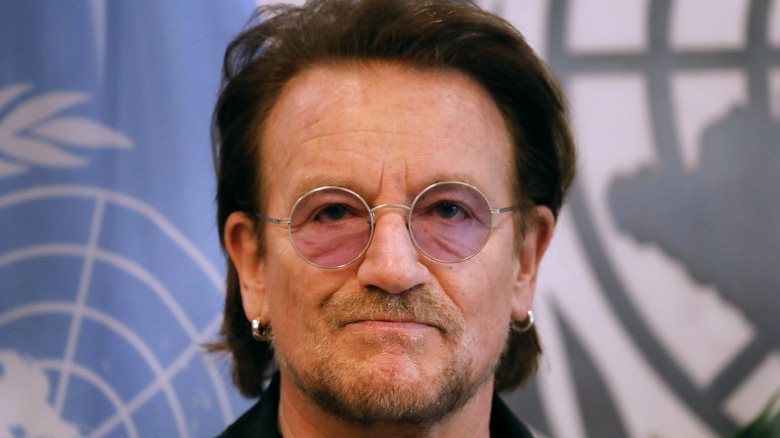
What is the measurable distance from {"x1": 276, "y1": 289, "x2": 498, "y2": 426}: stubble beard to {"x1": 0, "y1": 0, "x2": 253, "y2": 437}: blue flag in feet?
3.09

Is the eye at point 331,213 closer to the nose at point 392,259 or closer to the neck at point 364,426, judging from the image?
the nose at point 392,259

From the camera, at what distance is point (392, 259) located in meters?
1.51

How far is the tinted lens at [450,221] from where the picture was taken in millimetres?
1612

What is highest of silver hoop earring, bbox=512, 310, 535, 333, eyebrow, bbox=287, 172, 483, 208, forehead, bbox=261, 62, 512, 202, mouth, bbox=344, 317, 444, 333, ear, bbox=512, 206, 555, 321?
forehead, bbox=261, 62, 512, 202

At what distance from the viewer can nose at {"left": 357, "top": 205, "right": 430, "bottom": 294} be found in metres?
1.50

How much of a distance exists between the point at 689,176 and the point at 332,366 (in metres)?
1.70

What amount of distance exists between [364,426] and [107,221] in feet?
4.10

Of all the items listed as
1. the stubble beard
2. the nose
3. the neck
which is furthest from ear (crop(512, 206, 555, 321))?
the nose

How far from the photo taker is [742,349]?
254cm

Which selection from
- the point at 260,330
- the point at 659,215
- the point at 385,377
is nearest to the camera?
the point at 385,377

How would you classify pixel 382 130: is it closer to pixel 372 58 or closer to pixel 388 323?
pixel 372 58

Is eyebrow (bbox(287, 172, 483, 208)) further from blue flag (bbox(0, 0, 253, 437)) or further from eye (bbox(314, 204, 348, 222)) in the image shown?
blue flag (bbox(0, 0, 253, 437))

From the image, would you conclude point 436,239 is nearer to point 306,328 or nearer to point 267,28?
point 306,328

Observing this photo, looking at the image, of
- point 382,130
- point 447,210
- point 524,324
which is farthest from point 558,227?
point 382,130
